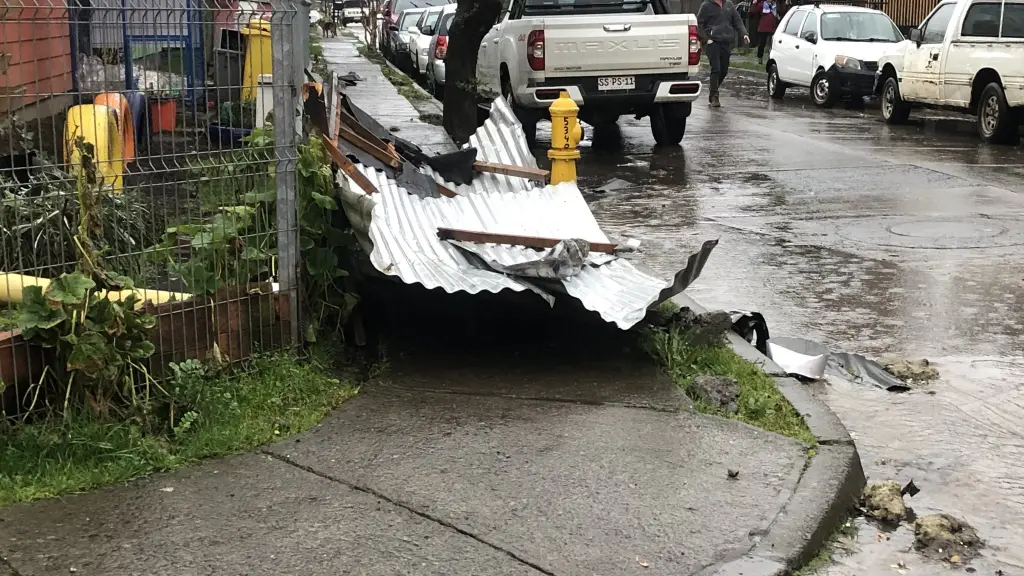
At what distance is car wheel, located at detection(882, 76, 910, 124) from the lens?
18.1 m

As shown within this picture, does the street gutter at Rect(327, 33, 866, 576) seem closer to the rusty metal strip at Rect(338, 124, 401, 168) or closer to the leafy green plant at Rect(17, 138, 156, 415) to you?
the leafy green plant at Rect(17, 138, 156, 415)

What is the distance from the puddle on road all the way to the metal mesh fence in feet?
9.11

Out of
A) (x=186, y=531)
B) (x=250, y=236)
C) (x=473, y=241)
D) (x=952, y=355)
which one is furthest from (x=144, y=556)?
(x=952, y=355)

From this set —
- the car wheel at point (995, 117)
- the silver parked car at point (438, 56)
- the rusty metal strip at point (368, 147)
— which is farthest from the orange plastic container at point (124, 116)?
the silver parked car at point (438, 56)

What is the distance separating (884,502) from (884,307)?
3226 mm

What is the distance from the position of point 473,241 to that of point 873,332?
2.49m

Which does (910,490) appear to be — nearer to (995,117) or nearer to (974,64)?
(995,117)

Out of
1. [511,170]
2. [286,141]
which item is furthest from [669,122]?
[286,141]

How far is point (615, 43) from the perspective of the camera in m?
13.6

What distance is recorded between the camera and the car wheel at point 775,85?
23.0 m

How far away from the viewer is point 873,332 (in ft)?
22.5

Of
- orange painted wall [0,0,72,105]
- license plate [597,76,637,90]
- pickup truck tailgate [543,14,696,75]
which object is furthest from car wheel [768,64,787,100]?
orange painted wall [0,0,72,105]

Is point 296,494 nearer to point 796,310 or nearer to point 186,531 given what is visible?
Result: point 186,531

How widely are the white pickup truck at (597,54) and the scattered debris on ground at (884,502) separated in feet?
31.3
